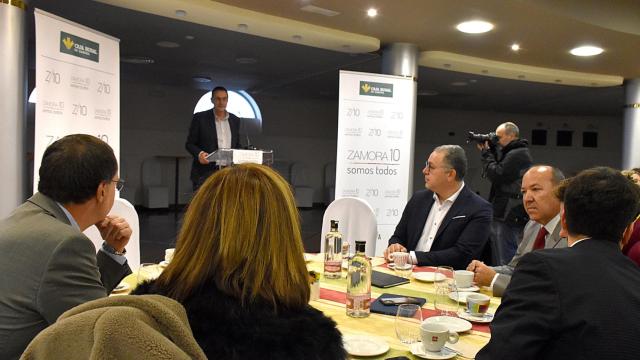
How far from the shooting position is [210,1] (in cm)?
471

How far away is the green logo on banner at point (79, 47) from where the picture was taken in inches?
140

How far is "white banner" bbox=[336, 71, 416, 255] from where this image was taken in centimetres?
541

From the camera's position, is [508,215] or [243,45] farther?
[243,45]

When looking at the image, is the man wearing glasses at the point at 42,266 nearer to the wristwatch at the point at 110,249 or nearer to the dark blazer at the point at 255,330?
the wristwatch at the point at 110,249

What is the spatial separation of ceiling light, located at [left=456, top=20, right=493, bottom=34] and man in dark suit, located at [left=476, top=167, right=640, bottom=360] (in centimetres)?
410

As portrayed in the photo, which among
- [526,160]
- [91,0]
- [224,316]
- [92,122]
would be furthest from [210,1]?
[224,316]

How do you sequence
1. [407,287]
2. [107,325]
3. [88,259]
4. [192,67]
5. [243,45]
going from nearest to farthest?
[107,325] → [88,259] → [407,287] → [243,45] → [192,67]

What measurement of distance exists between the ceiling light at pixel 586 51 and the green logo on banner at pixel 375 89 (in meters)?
2.38

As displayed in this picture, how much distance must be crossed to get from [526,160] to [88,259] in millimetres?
4380

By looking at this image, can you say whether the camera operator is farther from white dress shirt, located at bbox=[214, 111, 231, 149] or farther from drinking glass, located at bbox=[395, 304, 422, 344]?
drinking glass, located at bbox=[395, 304, 422, 344]

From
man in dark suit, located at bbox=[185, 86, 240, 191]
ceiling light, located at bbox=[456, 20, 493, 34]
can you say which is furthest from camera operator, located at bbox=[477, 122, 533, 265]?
man in dark suit, located at bbox=[185, 86, 240, 191]

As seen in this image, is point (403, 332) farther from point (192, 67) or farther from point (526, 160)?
point (192, 67)

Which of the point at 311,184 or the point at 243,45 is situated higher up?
the point at 243,45

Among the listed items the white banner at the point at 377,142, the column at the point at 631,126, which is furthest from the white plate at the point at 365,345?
the column at the point at 631,126
